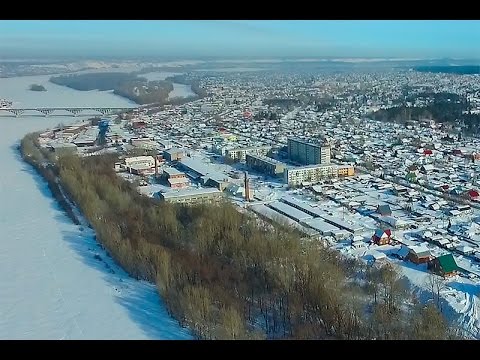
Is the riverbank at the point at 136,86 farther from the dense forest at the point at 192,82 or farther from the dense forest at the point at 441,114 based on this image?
the dense forest at the point at 441,114

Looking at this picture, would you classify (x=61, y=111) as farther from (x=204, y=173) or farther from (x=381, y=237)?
(x=381, y=237)

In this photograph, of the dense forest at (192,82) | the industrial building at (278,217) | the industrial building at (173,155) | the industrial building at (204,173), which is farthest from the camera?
the dense forest at (192,82)

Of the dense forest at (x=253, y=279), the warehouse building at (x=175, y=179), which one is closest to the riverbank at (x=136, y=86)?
the warehouse building at (x=175, y=179)

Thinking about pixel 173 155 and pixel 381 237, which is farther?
pixel 173 155

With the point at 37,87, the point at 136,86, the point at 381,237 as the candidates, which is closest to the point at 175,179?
the point at 381,237

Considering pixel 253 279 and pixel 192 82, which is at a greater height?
pixel 192 82

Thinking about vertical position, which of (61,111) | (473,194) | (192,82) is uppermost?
(192,82)

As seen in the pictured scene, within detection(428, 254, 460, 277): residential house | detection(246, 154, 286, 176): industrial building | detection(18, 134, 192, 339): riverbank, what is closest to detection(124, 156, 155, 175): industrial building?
detection(18, 134, 192, 339): riverbank
